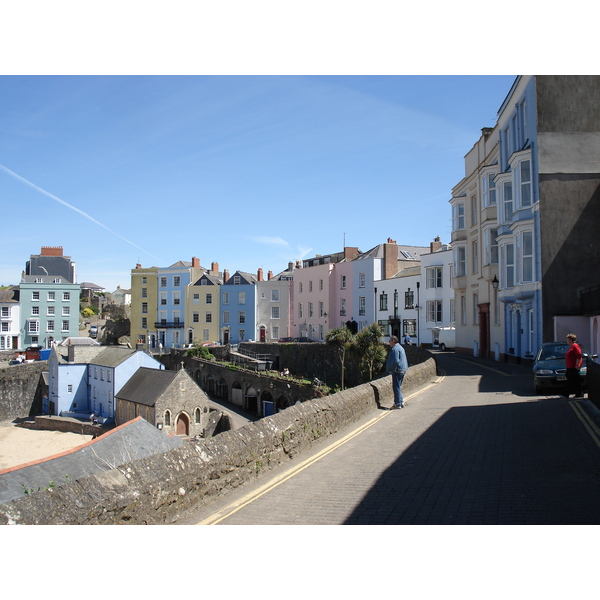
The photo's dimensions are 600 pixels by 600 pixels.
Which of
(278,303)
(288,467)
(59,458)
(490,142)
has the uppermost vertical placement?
(490,142)

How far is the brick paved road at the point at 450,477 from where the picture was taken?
6.20 m

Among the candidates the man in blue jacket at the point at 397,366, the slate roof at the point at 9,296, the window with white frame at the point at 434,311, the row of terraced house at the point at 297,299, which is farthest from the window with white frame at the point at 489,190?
the slate roof at the point at 9,296

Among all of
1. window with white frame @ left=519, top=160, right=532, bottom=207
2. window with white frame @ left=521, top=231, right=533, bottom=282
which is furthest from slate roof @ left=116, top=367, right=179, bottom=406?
window with white frame @ left=519, top=160, right=532, bottom=207

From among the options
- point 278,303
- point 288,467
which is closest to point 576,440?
point 288,467

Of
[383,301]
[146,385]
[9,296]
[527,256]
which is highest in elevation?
[9,296]

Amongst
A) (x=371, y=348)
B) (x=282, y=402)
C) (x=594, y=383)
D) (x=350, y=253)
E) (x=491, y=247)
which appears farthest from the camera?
(x=350, y=253)

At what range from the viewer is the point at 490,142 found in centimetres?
3180

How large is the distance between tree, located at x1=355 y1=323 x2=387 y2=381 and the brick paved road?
80.0 ft

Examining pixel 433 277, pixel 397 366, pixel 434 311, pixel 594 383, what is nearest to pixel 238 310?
pixel 434 311

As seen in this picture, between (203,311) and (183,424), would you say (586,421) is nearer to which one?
(183,424)

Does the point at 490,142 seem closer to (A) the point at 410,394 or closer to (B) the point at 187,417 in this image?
(A) the point at 410,394

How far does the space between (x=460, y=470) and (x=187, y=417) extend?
3342cm

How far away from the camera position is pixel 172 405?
38.7 meters

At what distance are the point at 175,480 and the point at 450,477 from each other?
368 cm
